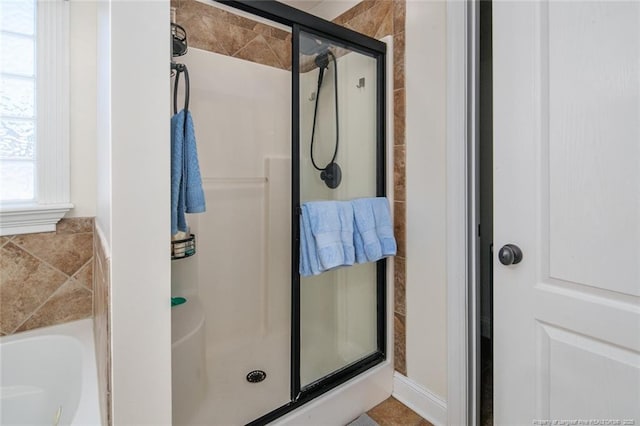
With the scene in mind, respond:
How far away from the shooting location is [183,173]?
3.36 feet

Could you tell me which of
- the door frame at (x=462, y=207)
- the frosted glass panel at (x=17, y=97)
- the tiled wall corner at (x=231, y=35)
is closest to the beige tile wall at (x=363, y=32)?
the tiled wall corner at (x=231, y=35)

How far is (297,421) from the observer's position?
47.6 inches

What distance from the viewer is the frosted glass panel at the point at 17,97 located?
1.41 metres

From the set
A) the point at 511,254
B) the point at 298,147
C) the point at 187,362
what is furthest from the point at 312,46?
the point at 187,362

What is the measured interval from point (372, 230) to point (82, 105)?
1.55 metres

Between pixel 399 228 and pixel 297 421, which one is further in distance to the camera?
pixel 399 228

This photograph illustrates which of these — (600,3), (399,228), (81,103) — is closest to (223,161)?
(81,103)

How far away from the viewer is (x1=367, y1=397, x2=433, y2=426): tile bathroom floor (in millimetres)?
1340

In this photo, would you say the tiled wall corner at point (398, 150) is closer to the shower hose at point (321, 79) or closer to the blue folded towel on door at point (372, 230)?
the blue folded towel on door at point (372, 230)

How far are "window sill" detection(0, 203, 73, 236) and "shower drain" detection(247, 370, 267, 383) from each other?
3.94 feet

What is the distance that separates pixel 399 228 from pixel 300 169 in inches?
22.1

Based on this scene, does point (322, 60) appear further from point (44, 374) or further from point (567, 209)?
point (44, 374)

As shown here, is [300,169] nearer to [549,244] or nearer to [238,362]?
[549,244]

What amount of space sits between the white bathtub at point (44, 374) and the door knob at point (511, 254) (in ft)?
5.11
